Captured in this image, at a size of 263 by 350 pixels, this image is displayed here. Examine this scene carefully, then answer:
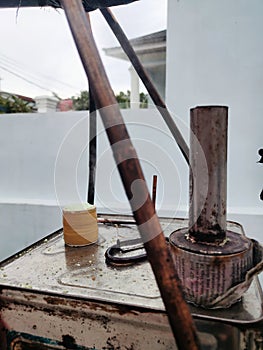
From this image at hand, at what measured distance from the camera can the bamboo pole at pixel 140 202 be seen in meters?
0.46

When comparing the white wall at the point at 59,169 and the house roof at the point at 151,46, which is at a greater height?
the house roof at the point at 151,46

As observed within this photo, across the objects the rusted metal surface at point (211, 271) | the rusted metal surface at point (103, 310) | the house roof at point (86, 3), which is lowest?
the rusted metal surface at point (103, 310)

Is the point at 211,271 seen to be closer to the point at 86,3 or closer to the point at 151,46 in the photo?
the point at 86,3

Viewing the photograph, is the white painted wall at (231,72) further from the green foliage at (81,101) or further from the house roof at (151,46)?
the green foliage at (81,101)

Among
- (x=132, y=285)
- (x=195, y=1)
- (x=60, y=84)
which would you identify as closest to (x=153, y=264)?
(x=132, y=285)

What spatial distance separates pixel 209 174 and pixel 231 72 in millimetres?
1600

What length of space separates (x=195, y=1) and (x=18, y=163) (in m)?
1.91

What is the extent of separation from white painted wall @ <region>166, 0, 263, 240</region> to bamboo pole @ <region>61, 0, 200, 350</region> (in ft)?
5.27

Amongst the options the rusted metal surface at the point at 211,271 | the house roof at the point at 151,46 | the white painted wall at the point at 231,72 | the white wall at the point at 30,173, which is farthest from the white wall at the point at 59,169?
the house roof at the point at 151,46

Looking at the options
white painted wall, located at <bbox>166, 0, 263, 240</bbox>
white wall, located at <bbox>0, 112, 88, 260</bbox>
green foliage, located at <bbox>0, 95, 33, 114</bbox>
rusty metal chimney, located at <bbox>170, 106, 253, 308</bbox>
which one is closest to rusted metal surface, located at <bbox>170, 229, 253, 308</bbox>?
rusty metal chimney, located at <bbox>170, 106, 253, 308</bbox>

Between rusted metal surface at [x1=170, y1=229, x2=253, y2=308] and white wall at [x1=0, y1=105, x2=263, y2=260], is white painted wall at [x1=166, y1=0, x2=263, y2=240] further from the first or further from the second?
rusted metal surface at [x1=170, y1=229, x2=253, y2=308]

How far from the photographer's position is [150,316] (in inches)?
26.4

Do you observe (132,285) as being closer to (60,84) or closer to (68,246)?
(68,246)

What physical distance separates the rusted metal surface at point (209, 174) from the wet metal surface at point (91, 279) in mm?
168
